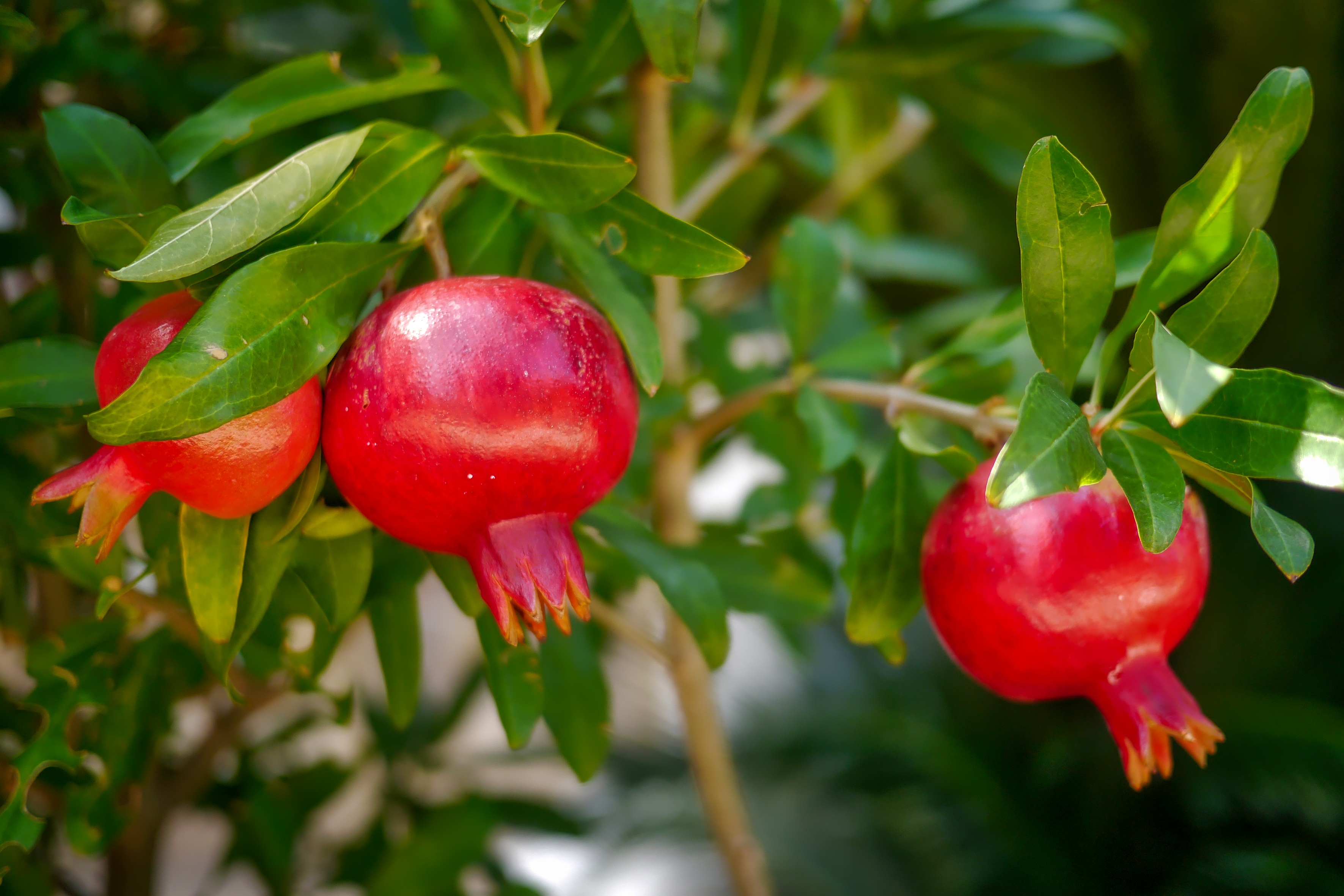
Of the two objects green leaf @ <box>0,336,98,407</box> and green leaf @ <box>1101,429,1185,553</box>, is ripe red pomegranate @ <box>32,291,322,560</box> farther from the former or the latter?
green leaf @ <box>1101,429,1185,553</box>

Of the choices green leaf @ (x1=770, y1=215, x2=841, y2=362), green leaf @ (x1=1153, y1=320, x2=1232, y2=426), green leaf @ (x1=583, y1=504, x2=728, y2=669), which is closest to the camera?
green leaf @ (x1=1153, y1=320, x2=1232, y2=426)

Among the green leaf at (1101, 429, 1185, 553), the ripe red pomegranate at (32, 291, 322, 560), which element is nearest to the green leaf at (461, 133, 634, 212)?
the ripe red pomegranate at (32, 291, 322, 560)

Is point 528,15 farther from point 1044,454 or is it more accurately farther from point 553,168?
point 1044,454

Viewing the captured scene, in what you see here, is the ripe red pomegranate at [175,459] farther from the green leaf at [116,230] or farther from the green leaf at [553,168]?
the green leaf at [553,168]

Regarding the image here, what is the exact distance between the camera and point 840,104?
106 cm

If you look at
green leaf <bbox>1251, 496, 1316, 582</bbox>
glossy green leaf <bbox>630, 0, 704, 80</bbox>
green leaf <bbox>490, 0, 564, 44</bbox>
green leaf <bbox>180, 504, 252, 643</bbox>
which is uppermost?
green leaf <bbox>490, 0, 564, 44</bbox>

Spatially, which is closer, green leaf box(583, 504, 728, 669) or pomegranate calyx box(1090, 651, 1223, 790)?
pomegranate calyx box(1090, 651, 1223, 790)

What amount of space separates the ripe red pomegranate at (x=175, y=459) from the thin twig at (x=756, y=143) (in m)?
0.44

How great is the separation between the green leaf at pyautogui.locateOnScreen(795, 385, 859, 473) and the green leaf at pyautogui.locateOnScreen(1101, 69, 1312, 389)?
0.17 meters

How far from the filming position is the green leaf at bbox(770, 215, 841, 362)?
691mm

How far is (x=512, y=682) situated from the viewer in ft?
1.63

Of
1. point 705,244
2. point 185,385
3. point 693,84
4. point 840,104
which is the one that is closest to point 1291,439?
point 705,244

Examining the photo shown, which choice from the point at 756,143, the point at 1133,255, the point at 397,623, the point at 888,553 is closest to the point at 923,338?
the point at 756,143

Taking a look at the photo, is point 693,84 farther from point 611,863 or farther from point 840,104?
point 611,863
